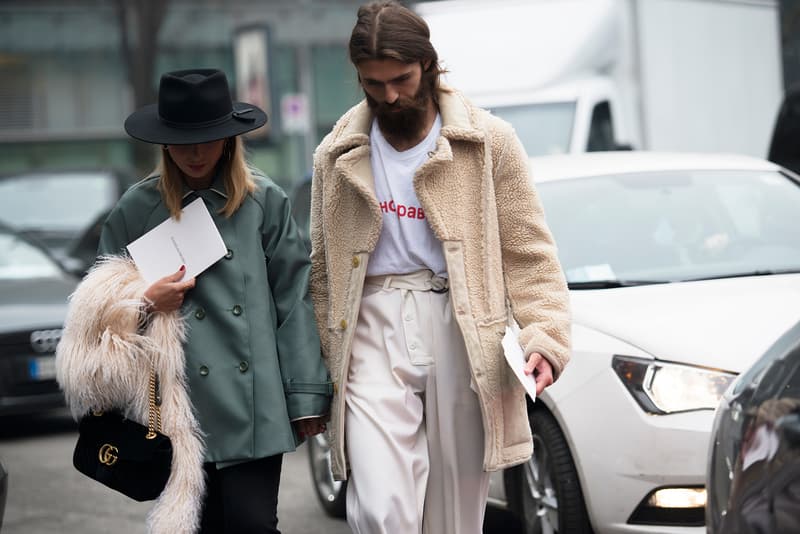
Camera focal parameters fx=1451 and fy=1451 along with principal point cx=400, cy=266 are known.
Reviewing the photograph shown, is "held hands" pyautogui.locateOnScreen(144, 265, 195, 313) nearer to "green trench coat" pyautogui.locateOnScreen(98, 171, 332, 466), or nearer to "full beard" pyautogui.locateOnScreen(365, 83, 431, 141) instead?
"green trench coat" pyautogui.locateOnScreen(98, 171, 332, 466)

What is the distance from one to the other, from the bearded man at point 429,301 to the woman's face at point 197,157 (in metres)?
0.34

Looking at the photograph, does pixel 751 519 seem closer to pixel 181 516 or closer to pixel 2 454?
pixel 181 516

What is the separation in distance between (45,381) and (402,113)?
5.94m

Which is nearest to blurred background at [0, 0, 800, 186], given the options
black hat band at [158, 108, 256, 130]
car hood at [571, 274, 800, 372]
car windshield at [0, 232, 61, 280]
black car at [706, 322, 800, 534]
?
car windshield at [0, 232, 61, 280]

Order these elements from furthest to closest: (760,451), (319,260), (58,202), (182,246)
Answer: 1. (58,202)
2. (319,260)
3. (182,246)
4. (760,451)

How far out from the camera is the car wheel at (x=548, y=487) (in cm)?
508

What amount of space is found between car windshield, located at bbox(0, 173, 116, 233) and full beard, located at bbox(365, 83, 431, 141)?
9.06 meters

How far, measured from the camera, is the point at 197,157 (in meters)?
3.88

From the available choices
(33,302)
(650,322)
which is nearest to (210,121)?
(650,322)

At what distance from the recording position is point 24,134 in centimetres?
3020

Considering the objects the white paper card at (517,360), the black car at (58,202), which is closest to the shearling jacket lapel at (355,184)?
the white paper card at (517,360)

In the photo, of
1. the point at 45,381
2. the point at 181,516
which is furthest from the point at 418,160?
the point at 45,381

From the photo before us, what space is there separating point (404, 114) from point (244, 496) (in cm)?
110

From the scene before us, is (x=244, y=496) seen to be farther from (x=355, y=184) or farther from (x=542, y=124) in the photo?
(x=542, y=124)
